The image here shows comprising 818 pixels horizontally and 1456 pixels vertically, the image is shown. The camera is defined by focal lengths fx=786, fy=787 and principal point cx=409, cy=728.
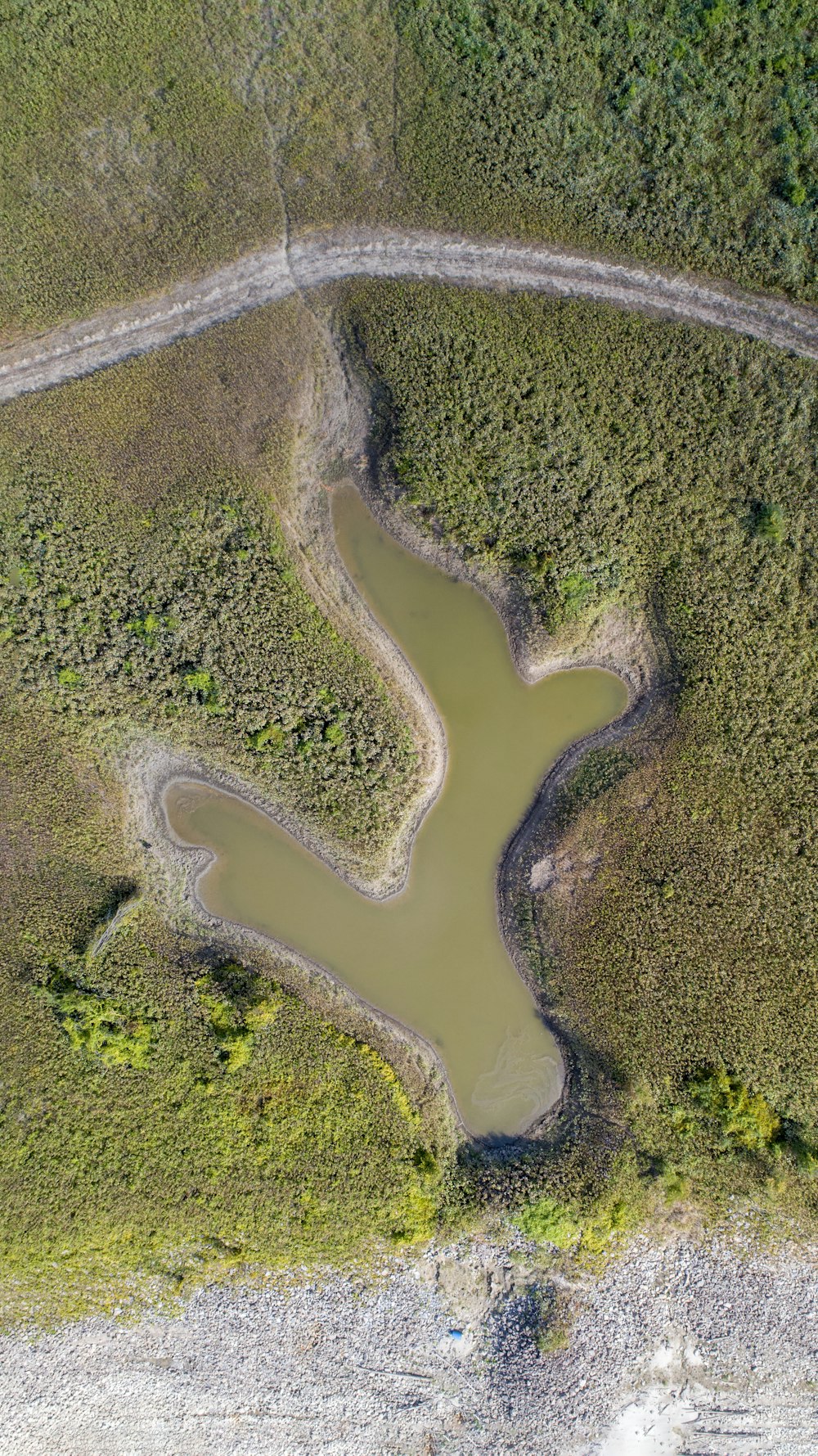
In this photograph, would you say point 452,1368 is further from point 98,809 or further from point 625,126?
point 625,126

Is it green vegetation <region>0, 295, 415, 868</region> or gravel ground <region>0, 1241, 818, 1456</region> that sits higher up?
green vegetation <region>0, 295, 415, 868</region>

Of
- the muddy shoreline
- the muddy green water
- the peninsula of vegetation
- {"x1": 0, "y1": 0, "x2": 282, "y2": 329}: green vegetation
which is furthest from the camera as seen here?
the muddy green water

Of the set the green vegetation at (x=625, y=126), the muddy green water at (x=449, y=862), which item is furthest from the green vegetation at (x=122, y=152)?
the muddy green water at (x=449, y=862)

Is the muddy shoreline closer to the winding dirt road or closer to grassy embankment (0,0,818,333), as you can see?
the winding dirt road

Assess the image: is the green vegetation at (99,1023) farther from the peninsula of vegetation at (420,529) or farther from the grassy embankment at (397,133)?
the grassy embankment at (397,133)

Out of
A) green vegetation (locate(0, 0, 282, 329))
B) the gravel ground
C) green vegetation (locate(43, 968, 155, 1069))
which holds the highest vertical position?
green vegetation (locate(0, 0, 282, 329))

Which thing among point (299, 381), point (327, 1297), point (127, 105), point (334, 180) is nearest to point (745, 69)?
point (334, 180)

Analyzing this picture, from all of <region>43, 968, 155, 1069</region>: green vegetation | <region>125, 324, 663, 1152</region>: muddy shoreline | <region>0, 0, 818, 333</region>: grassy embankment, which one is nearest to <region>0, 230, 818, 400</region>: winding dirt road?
<region>0, 0, 818, 333</region>: grassy embankment

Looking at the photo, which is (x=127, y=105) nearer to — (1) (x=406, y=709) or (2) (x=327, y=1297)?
(1) (x=406, y=709)
